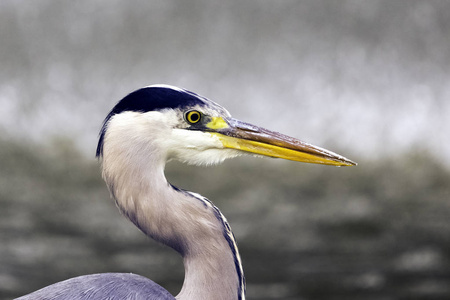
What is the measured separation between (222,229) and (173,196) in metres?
0.16

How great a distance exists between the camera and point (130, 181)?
1.62 meters

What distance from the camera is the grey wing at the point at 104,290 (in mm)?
1600

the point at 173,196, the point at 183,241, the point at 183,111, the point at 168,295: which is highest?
the point at 183,111

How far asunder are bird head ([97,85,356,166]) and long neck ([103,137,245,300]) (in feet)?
0.15

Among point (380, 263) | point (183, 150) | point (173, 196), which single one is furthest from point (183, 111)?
point (380, 263)

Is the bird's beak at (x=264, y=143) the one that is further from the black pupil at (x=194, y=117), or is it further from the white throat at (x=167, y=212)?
the white throat at (x=167, y=212)

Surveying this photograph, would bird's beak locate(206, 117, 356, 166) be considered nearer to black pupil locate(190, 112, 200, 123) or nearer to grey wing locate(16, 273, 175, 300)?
black pupil locate(190, 112, 200, 123)

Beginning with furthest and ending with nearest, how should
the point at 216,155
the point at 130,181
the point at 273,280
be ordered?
1. the point at 273,280
2. the point at 216,155
3. the point at 130,181

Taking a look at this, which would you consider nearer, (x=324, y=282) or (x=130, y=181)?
(x=130, y=181)

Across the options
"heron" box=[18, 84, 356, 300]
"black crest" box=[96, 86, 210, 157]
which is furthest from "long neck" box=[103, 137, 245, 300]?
"black crest" box=[96, 86, 210, 157]

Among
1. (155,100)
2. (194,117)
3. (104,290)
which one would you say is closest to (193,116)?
(194,117)

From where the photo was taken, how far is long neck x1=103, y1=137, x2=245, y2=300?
1.62 metres

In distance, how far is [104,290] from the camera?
1.62 metres

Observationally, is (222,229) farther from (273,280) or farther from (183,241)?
(273,280)
